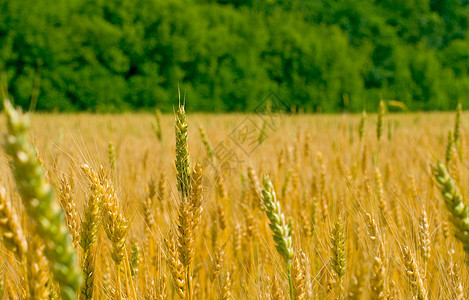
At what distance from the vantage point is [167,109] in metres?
12.1

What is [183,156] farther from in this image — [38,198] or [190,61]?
[190,61]

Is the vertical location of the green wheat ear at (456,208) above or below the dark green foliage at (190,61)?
below


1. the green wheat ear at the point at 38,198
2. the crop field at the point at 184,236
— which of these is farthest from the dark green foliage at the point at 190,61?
the green wheat ear at the point at 38,198

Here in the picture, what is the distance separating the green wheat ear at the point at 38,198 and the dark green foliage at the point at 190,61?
10.6 metres

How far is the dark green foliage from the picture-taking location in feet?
36.5

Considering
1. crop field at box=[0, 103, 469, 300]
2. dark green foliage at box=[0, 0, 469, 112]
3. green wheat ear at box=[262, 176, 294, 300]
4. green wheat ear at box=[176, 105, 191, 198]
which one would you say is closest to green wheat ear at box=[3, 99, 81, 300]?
crop field at box=[0, 103, 469, 300]

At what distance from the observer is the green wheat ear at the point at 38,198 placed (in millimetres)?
395

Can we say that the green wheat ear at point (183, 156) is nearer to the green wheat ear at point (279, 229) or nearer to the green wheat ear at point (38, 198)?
the green wheat ear at point (279, 229)

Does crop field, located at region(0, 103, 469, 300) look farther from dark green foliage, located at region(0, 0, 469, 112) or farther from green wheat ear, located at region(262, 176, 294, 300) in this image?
dark green foliage, located at region(0, 0, 469, 112)

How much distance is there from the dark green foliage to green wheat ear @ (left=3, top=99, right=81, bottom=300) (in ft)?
34.9

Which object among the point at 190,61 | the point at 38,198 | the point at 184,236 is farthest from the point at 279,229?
the point at 190,61

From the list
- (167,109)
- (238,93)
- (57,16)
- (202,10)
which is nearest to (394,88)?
(238,93)

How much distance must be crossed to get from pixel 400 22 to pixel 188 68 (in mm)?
13185

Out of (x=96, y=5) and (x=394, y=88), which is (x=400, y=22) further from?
(x=96, y=5)
